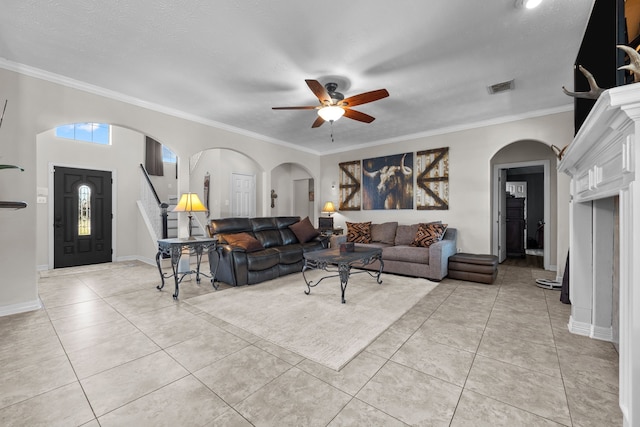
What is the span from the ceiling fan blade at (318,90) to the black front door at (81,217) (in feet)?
18.4

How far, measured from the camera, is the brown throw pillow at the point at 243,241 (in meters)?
4.06

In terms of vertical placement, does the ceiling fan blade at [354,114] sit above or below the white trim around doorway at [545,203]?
above

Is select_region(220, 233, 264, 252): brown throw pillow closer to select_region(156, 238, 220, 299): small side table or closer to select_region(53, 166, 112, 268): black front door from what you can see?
select_region(156, 238, 220, 299): small side table

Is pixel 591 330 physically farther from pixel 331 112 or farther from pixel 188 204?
pixel 188 204

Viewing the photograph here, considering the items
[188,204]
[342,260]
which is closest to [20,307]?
[188,204]

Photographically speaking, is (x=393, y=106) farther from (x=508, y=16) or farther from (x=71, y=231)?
(x=71, y=231)

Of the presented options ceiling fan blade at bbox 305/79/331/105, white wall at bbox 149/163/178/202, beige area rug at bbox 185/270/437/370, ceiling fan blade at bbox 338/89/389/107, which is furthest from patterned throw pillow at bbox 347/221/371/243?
white wall at bbox 149/163/178/202

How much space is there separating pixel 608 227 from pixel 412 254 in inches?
95.0

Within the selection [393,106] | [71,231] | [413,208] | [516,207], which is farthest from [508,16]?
[71,231]

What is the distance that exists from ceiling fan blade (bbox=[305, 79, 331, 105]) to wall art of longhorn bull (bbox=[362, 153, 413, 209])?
3.16 metres

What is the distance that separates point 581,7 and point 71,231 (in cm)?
821

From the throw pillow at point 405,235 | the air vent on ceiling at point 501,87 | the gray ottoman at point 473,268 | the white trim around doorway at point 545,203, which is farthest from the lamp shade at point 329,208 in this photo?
the air vent on ceiling at point 501,87

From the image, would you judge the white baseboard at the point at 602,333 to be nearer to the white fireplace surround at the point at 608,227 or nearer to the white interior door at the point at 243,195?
the white fireplace surround at the point at 608,227

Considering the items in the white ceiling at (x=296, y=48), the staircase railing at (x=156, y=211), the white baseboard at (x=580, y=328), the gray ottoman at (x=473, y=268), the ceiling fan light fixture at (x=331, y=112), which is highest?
the white ceiling at (x=296, y=48)
